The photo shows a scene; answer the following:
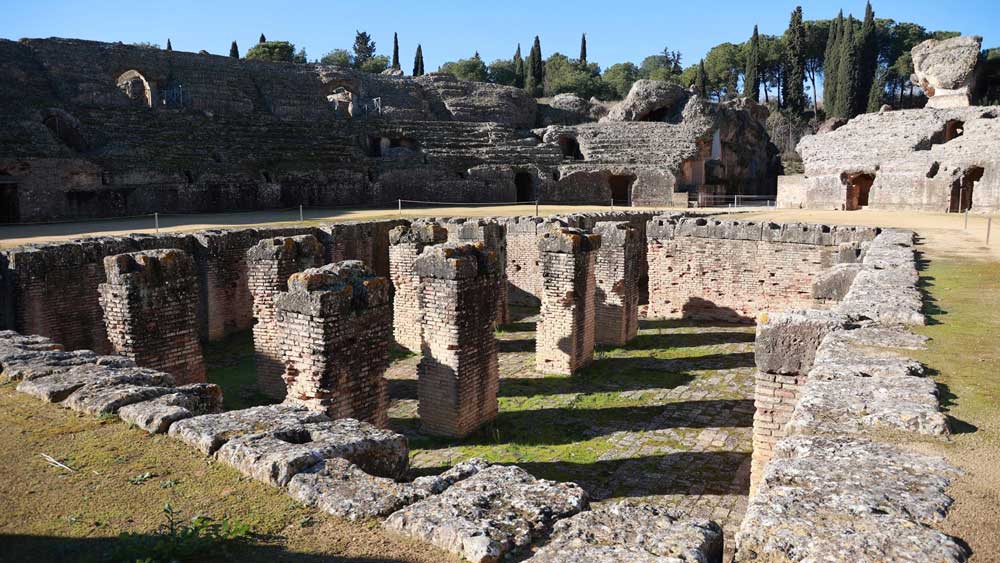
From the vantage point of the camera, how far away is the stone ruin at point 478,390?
3.35 m

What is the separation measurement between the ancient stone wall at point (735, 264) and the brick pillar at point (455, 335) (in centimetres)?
887

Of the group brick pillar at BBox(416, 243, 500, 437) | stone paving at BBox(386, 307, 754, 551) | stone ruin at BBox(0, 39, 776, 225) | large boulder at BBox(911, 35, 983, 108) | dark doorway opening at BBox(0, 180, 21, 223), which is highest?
large boulder at BBox(911, 35, 983, 108)

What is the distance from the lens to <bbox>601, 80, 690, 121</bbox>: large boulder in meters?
46.8

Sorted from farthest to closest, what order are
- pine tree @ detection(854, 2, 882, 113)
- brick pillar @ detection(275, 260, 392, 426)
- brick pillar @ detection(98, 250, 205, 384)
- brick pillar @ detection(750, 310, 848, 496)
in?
1. pine tree @ detection(854, 2, 882, 113)
2. brick pillar @ detection(98, 250, 205, 384)
3. brick pillar @ detection(275, 260, 392, 426)
4. brick pillar @ detection(750, 310, 848, 496)

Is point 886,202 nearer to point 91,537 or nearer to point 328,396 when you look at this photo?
point 328,396

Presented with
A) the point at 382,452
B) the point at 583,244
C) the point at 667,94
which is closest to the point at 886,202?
the point at 667,94

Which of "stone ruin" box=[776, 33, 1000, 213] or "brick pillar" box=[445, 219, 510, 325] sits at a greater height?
"stone ruin" box=[776, 33, 1000, 213]

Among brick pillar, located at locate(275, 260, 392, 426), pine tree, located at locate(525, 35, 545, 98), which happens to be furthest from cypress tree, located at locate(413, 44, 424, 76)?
brick pillar, located at locate(275, 260, 392, 426)

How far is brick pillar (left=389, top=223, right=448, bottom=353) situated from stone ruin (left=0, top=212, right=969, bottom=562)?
0.07 m

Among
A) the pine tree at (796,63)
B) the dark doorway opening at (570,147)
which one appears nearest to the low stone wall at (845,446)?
the dark doorway opening at (570,147)

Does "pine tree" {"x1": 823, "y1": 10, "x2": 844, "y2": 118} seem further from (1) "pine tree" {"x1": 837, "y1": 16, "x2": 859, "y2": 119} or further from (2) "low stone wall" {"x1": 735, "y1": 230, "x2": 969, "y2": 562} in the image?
(2) "low stone wall" {"x1": 735, "y1": 230, "x2": 969, "y2": 562}

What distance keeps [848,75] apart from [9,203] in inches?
2194

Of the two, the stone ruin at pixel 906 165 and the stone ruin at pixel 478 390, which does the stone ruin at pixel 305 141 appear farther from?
the stone ruin at pixel 478 390

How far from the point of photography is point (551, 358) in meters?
13.0
